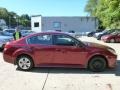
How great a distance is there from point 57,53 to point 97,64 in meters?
1.57

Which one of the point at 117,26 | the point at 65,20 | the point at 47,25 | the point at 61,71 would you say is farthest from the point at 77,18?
the point at 61,71

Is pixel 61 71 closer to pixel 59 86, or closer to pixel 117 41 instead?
pixel 59 86

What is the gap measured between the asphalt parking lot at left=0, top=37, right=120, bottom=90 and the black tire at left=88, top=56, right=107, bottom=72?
0.21 m

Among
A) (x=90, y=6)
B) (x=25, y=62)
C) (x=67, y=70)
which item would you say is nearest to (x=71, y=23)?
(x=90, y=6)

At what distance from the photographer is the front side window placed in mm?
10844

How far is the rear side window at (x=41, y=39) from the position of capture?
10938 mm

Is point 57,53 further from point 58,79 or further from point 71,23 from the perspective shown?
point 71,23

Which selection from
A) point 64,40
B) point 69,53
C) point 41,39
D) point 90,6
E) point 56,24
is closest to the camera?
point 69,53

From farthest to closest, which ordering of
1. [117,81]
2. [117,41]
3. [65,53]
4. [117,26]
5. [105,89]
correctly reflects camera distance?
[117,26] → [117,41] → [65,53] → [117,81] → [105,89]

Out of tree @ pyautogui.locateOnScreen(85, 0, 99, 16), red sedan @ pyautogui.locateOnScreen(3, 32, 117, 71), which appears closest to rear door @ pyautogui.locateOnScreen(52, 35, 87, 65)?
red sedan @ pyautogui.locateOnScreen(3, 32, 117, 71)

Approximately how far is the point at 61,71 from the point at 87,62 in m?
1.06

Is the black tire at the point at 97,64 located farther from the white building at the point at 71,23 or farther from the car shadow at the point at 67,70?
the white building at the point at 71,23

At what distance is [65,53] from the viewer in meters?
10.7

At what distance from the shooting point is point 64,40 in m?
10.9
